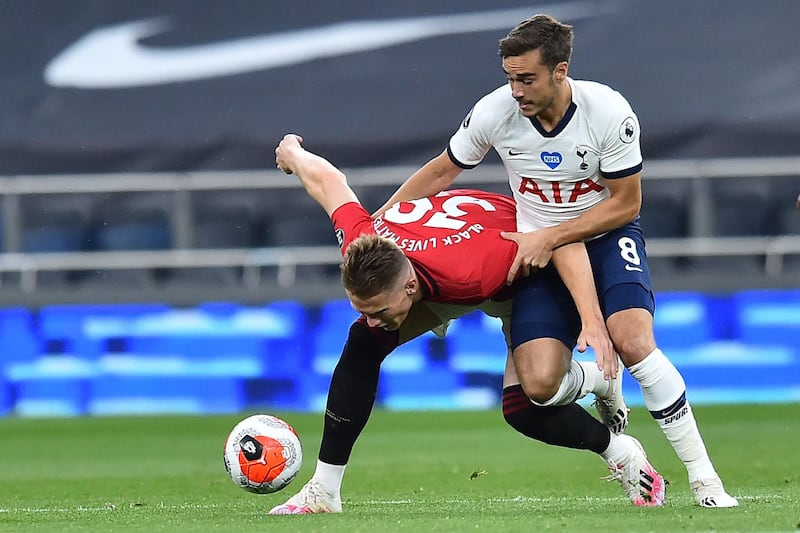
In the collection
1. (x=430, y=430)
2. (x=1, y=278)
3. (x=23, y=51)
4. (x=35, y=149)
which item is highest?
(x=23, y=51)

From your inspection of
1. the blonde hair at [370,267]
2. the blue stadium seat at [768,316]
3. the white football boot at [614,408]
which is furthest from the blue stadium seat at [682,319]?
the blonde hair at [370,267]

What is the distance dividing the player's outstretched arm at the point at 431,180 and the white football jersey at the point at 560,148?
0.07 meters

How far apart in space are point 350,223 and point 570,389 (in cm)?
116

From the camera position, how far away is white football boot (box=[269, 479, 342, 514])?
6258mm

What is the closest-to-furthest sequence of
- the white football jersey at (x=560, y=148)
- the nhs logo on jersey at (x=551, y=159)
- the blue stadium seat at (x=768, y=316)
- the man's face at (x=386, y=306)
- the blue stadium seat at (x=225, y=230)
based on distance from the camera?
the man's face at (x=386, y=306)
the white football jersey at (x=560, y=148)
the nhs logo on jersey at (x=551, y=159)
the blue stadium seat at (x=768, y=316)
the blue stadium seat at (x=225, y=230)

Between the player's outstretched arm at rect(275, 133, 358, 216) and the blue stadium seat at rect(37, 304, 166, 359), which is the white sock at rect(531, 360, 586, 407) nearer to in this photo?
the player's outstretched arm at rect(275, 133, 358, 216)

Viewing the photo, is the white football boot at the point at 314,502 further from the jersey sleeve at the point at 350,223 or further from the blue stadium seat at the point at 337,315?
the blue stadium seat at the point at 337,315

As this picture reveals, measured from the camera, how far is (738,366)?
41.5 feet

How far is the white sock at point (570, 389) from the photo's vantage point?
20.3 ft

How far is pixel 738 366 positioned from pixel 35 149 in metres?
7.49

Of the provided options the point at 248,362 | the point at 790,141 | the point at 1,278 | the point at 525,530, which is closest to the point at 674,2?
the point at 790,141

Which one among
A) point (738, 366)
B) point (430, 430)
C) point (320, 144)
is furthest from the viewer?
point (320, 144)

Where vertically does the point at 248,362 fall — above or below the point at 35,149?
below

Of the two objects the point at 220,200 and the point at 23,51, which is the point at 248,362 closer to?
the point at 220,200
